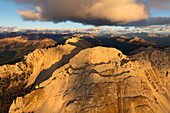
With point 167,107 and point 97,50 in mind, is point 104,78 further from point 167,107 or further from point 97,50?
point 167,107

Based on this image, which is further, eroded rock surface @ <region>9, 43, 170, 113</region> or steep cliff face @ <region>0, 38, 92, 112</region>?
steep cliff face @ <region>0, 38, 92, 112</region>

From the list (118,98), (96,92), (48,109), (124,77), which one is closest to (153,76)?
(124,77)

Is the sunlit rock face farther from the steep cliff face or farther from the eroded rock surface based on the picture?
the steep cliff face

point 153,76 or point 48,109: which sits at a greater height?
point 153,76

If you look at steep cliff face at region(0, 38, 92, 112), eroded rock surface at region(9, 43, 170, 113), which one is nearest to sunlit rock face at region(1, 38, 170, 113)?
eroded rock surface at region(9, 43, 170, 113)

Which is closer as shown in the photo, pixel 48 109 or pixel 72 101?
pixel 72 101

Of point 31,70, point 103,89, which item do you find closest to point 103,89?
point 103,89

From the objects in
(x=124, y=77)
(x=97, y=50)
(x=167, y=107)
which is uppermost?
(x=97, y=50)

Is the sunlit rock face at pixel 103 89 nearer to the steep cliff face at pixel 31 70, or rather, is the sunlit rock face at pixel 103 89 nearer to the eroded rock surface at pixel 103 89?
the eroded rock surface at pixel 103 89

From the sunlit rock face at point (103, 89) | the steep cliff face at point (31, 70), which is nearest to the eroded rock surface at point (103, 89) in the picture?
the sunlit rock face at point (103, 89)
